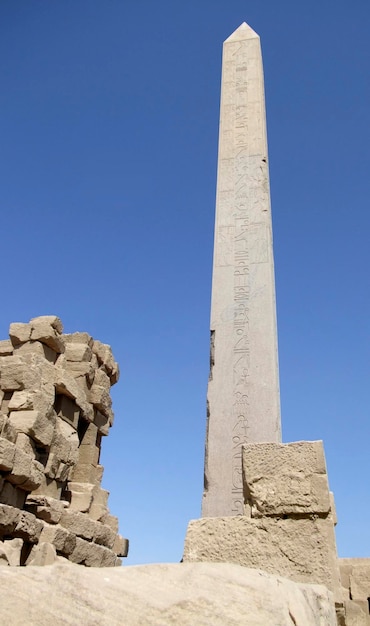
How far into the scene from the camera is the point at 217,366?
221 inches

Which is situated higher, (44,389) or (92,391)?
(92,391)

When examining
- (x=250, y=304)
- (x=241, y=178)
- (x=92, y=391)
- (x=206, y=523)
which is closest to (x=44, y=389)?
(x=92, y=391)

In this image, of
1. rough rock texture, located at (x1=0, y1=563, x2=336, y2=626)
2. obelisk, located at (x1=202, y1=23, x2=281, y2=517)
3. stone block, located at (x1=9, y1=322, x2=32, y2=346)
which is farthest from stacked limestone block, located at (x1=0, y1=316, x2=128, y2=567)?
rough rock texture, located at (x1=0, y1=563, x2=336, y2=626)

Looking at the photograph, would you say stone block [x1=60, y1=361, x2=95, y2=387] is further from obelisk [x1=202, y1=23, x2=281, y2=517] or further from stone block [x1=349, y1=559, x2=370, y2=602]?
stone block [x1=349, y1=559, x2=370, y2=602]

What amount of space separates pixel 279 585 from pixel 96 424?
19.6 ft

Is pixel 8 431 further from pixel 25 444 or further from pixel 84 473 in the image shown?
pixel 84 473

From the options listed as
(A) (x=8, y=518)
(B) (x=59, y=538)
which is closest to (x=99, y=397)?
(B) (x=59, y=538)

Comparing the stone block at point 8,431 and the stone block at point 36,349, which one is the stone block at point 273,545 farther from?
the stone block at point 36,349

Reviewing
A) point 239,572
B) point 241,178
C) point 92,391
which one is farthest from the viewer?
point 92,391

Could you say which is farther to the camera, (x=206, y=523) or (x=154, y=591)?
(x=206, y=523)

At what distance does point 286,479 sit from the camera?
3.07 meters

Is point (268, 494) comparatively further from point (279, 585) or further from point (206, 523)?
point (279, 585)

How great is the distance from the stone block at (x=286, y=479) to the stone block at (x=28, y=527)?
271 cm

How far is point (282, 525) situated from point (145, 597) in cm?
169
